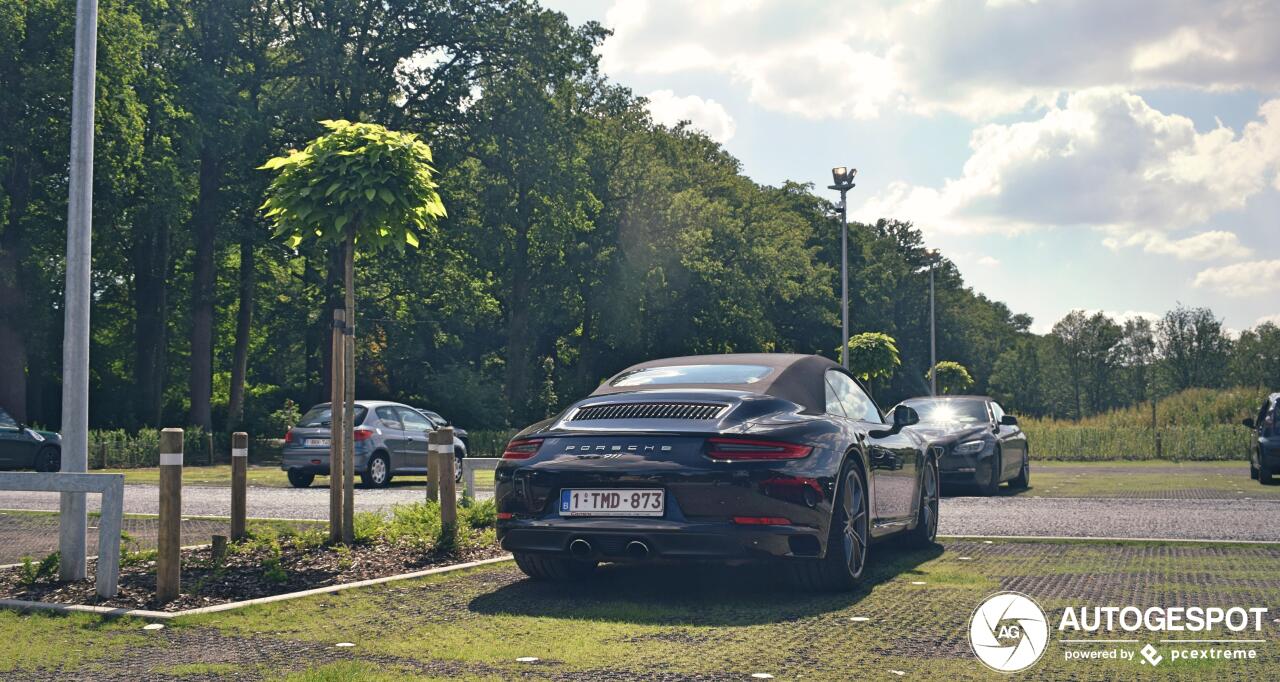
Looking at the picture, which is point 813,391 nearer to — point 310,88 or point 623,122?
point 310,88

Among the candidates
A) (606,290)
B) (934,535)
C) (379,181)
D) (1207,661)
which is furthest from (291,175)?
(606,290)

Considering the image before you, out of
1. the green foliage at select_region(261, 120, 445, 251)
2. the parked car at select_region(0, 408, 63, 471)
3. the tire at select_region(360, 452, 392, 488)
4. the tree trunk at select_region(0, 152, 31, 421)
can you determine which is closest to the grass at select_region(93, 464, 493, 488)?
the tire at select_region(360, 452, 392, 488)

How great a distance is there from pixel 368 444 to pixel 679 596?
1593 cm

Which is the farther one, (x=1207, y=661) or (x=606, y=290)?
(x=606, y=290)

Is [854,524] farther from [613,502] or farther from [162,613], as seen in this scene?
[162,613]

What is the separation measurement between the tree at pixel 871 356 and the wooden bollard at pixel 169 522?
36.5 metres

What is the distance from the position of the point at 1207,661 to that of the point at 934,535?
201 inches

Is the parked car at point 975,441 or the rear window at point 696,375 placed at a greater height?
the rear window at point 696,375

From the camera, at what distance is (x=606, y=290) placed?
59.4m

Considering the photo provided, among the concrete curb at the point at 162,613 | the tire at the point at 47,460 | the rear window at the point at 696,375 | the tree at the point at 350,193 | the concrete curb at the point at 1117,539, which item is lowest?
the concrete curb at the point at 162,613

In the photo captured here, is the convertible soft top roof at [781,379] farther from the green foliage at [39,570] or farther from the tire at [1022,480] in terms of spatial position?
the tire at [1022,480]

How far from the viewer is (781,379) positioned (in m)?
8.29

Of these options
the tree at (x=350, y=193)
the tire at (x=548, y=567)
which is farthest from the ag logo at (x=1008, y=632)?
the tree at (x=350, y=193)

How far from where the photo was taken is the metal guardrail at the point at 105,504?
763 centimetres
